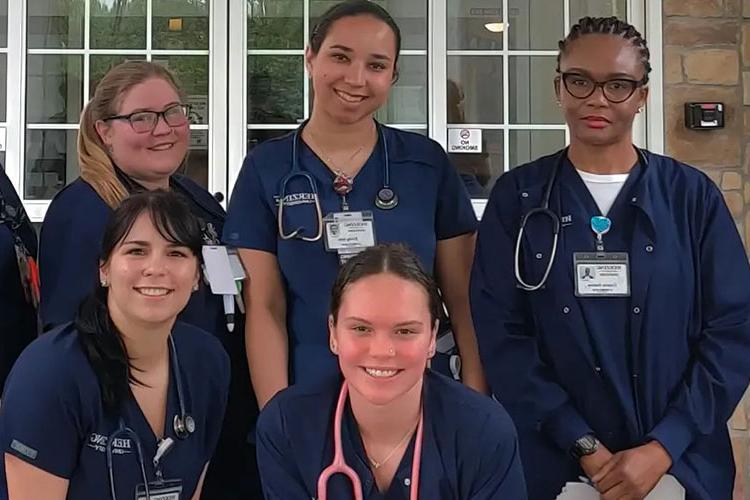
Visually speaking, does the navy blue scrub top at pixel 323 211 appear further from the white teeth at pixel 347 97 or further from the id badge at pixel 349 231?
the white teeth at pixel 347 97

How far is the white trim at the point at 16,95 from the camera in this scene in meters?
3.90

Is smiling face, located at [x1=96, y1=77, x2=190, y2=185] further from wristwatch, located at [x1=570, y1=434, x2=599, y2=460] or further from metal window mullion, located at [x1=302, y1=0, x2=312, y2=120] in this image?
metal window mullion, located at [x1=302, y1=0, x2=312, y2=120]

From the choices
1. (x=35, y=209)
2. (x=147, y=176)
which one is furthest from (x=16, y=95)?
(x=147, y=176)

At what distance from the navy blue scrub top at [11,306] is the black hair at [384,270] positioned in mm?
895

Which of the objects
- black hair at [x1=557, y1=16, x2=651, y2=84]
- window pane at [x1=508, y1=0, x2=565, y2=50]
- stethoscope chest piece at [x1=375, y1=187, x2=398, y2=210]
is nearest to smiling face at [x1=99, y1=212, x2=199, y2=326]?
stethoscope chest piece at [x1=375, y1=187, x2=398, y2=210]

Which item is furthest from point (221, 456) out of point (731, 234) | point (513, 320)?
point (731, 234)

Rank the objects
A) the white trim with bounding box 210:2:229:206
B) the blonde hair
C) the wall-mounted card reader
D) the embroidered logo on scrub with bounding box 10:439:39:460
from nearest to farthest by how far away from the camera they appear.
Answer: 1. the embroidered logo on scrub with bounding box 10:439:39:460
2. the blonde hair
3. the wall-mounted card reader
4. the white trim with bounding box 210:2:229:206

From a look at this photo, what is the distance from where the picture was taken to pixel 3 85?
13.0 ft

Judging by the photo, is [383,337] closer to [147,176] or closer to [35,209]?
[147,176]

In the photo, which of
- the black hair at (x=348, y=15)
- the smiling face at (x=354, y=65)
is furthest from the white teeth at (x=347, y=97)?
the black hair at (x=348, y=15)

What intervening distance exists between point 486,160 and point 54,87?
1.91m

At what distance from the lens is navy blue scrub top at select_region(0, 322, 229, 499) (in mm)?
1665

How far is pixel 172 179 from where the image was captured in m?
2.31

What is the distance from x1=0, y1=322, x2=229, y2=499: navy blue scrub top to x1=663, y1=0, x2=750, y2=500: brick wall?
8.23ft
